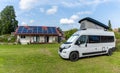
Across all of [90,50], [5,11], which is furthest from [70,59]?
[5,11]

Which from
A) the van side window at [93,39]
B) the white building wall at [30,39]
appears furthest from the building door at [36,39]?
the van side window at [93,39]

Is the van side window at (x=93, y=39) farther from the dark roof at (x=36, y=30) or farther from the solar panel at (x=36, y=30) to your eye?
the solar panel at (x=36, y=30)

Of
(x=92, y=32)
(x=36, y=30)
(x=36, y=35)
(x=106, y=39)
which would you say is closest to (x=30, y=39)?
(x=36, y=35)

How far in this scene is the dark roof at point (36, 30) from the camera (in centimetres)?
5077

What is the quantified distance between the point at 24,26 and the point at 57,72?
42.4 metres

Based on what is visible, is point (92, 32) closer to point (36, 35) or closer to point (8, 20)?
point (36, 35)

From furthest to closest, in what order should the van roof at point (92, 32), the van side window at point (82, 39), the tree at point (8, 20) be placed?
the tree at point (8, 20) → the van roof at point (92, 32) → the van side window at point (82, 39)

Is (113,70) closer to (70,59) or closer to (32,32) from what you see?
(70,59)

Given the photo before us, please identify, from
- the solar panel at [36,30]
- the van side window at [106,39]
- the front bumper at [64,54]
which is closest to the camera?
the front bumper at [64,54]

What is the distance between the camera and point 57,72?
1401cm

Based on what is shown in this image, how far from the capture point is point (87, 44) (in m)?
19.0

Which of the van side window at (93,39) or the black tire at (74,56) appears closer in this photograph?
the black tire at (74,56)

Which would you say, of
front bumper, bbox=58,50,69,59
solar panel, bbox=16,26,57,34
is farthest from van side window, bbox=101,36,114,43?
solar panel, bbox=16,26,57,34

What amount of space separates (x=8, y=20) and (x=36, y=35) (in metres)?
28.1
